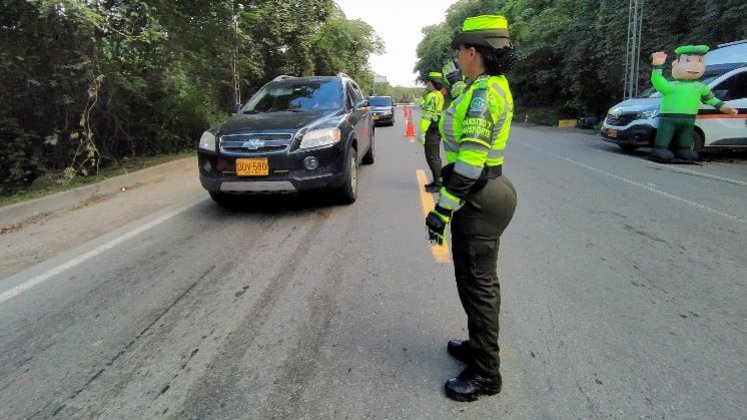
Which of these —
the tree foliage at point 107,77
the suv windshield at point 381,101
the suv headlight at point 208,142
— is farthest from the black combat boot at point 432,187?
the suv windshield at point 381,101

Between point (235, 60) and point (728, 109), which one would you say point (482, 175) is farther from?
point (235, 60)

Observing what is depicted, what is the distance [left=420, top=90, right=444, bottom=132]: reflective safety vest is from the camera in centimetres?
690

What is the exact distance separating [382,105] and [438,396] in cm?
2291

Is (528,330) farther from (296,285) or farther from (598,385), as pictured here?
(296,285)

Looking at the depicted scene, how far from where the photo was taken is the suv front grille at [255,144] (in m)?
5.60

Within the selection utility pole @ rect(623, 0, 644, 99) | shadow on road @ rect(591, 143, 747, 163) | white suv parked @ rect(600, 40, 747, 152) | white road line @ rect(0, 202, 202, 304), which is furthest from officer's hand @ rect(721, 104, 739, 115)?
white road line @ rect(0, 202, 202, 304)

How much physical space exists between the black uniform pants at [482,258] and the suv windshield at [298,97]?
467 centimetres

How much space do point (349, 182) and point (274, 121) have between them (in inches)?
47.4

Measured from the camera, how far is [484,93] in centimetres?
230

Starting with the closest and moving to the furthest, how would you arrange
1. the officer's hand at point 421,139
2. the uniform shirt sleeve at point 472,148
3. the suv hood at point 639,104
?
the uniform shirt sleeve at point 472,148 → the officer's hand at point 421,139 → the suv hood at point 639,104

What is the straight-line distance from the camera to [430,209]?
245 inches

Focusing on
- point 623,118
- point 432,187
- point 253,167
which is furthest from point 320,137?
point 623,118

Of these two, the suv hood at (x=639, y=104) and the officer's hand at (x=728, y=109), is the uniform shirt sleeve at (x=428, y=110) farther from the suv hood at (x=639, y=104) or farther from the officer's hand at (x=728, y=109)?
the officer's hand at (x=728, y=109)

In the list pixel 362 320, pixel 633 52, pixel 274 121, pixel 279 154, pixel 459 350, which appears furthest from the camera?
pixel 633 52
